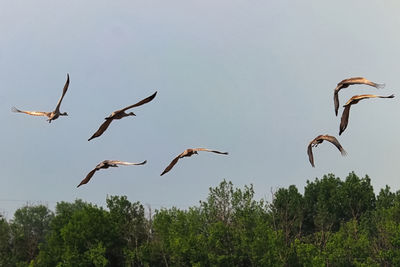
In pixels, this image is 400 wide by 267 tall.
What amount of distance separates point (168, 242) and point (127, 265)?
3860mm

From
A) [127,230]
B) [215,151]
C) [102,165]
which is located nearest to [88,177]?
[102,165]

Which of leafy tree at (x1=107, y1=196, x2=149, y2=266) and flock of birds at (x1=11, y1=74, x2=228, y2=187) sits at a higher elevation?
leafy tree at (x1=107, y1=196, x2=149, y2=266)

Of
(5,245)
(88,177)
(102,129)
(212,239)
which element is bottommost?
(88,177)

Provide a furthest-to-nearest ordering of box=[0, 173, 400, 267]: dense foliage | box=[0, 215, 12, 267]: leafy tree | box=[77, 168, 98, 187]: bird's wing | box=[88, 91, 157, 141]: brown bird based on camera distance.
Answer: box=[0, 215, 12, 267]: leafy tree, box=[0, 173, 400, 267]: dense foliage, box=[77, 168, 98, 187]: bird's wing, box=[88, 91, 157, 141]: brown bird

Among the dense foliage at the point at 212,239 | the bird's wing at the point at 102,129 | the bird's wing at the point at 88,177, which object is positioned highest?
the dense foliage at the point at 212,239

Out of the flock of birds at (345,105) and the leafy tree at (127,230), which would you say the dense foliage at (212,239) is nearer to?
the leafy tree at (127,230)

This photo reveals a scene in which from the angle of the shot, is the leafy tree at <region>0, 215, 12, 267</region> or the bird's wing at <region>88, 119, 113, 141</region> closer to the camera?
the bird's wing at <region>88, 119, 113, 141</region>

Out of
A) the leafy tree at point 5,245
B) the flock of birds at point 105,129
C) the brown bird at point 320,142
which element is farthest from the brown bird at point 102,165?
the leafy tree at point 5,245

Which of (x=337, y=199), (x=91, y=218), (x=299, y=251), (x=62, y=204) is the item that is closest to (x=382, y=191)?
(x=337, y=199)

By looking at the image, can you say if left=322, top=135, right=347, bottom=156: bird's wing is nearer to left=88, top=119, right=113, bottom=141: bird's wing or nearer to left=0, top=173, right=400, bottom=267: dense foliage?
left=88, top=119, right=113, bottom=141: bird's wing

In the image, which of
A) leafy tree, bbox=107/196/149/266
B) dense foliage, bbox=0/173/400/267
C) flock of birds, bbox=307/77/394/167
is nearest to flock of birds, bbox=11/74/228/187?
flock of birds, bbox=307/77/394/167

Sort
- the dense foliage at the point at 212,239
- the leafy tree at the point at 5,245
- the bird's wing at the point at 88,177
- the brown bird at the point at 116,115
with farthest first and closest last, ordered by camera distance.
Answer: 1. the leafy tree at the point at 5,245
2. the dense foliage at the point at 212,239
3. the bird's wing at the point at 88,177
4. the brown bird at the point at 116,115

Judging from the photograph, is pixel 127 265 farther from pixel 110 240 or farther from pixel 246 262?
pixel 246 262

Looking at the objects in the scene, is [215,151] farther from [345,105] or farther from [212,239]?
[212,239]
